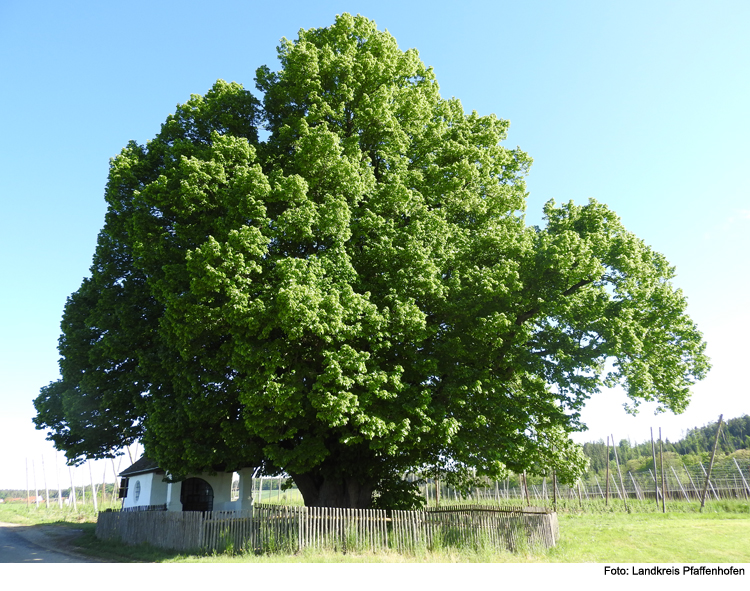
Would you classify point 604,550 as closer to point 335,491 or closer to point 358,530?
point 358,530

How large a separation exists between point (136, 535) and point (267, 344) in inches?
424

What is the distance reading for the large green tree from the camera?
520 inches

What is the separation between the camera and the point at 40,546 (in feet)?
65.8

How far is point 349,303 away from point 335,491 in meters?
7.36

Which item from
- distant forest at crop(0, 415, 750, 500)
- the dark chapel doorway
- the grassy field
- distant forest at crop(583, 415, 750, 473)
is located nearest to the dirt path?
the grassy field

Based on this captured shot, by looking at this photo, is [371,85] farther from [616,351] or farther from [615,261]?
Result: [616,351]

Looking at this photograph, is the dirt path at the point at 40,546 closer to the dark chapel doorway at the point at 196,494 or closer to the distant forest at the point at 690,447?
the dark chapel doorway at the point at 196,494

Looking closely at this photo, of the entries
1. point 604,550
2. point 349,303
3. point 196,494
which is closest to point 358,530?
point 349,303

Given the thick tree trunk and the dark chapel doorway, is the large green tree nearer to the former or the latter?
the thick tree trunk

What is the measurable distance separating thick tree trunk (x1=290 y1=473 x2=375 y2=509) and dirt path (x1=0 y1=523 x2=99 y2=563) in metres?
6.94

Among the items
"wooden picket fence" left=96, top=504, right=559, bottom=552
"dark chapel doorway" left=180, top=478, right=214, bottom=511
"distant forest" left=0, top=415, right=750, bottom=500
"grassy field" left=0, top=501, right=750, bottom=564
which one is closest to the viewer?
"grassy field" left=0, top=501, right=750, bottom=564

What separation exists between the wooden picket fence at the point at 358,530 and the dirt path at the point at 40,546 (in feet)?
14.3

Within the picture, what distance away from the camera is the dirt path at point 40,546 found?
53.3ft

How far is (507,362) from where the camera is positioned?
1501 centimetres
